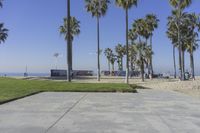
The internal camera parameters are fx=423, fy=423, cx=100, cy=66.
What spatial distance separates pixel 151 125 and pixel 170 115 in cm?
250

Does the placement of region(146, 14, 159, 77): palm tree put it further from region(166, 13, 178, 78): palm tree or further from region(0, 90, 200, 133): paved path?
region(0, 90, 200, 133): paved path

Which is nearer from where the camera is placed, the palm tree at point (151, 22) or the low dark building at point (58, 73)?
the palm tree at point (151, 22)

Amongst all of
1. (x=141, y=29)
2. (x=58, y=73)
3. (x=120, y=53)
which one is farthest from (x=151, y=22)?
(x=120, y=53)

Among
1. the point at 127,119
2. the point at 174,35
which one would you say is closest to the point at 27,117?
the point at 127,119

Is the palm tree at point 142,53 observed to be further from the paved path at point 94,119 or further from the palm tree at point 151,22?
the paved path at point 94,119

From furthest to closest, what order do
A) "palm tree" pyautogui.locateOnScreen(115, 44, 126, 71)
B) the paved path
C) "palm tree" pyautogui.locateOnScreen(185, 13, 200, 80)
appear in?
1. "palm tree" pyautogui.locateOnScreen(115, 44, 126, 71)
2. "palm tree" pyautogui.locateOnScreen(185, 13, 200, 80)
3. the paved path

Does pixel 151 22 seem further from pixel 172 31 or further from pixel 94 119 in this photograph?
pixel 94 119

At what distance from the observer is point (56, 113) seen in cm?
1378

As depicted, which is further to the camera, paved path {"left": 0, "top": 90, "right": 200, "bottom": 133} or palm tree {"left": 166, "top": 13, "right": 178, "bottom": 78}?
palm tree {"left": 166, "top": 13, "right": 178, "bottom": 78}

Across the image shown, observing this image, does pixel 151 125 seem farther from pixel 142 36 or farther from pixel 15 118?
pixel 142 36

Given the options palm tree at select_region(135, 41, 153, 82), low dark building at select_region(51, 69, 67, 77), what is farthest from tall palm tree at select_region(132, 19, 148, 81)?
low dark building at select_region(51, 69, 67, 77)

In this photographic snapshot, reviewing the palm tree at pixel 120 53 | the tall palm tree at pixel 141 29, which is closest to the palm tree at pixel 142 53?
the tall palm tree at pixel 141 29

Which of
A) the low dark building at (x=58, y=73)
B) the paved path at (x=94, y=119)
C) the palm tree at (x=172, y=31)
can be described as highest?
the palm tree at (x=172, y=31)

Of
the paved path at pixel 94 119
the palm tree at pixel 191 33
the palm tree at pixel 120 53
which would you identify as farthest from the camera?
the palm tree at pixel 120 53
